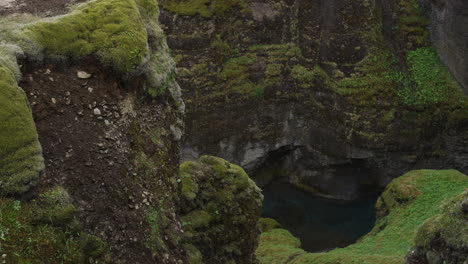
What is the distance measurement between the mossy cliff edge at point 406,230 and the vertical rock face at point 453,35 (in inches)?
300

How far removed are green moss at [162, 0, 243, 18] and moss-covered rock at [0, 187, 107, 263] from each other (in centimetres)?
2558

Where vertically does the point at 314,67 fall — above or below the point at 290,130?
above

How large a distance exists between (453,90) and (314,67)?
9.61 m

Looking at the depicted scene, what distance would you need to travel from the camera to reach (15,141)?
741 cm

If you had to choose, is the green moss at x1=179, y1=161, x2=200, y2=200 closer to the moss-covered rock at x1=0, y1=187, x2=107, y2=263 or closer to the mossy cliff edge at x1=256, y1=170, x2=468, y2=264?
the moss-covered rock at x1=0, y1=187, x2=107, y2=263

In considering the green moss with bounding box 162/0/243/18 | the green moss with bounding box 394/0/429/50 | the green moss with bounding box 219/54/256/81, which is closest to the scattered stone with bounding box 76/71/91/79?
the green moss with bounding box 219/54/256/81

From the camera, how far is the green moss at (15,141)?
709 cm

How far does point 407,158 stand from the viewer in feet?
91.5

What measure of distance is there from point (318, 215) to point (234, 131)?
8.69 meters

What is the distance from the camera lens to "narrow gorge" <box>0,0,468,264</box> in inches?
321

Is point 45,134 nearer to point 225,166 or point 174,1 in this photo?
point 225,166

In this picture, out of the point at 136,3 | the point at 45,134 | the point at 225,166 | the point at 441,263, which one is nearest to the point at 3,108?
the point at 45,134

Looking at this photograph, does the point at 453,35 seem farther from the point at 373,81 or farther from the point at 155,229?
the point at 155,229

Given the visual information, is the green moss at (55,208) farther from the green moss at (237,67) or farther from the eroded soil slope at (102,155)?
the green moss at (237,67)
